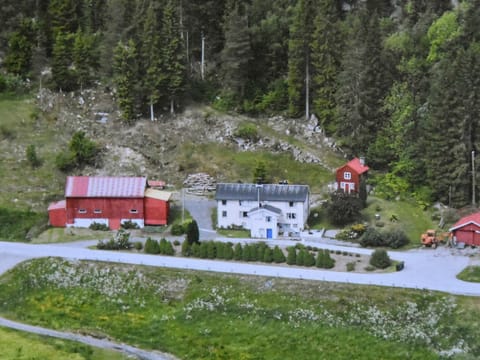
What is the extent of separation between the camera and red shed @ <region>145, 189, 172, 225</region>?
215ft

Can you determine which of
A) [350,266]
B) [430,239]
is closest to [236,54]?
[430,239]

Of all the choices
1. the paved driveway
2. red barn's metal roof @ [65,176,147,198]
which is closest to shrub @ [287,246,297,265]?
the paved driveway

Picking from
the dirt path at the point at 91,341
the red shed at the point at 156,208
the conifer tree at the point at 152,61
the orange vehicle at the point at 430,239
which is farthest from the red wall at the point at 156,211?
the orange vehicle at the point at 430,239

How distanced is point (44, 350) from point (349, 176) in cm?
3258

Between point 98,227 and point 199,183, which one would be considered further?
point 199,183

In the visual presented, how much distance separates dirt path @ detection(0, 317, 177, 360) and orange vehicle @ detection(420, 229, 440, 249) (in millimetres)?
23239

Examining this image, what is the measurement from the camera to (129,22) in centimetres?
8556

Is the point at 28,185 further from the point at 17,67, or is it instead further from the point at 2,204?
the point at 17,67

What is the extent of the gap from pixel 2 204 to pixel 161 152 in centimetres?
1649

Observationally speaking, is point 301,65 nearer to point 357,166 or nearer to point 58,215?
point 357,166

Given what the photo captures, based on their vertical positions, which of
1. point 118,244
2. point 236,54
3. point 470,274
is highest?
point 236,54

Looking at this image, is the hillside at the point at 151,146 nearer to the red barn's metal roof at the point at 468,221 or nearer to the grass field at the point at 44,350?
the red barn's metal roof at the point at 468,221

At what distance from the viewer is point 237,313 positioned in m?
50.6

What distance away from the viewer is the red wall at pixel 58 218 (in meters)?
66.0
